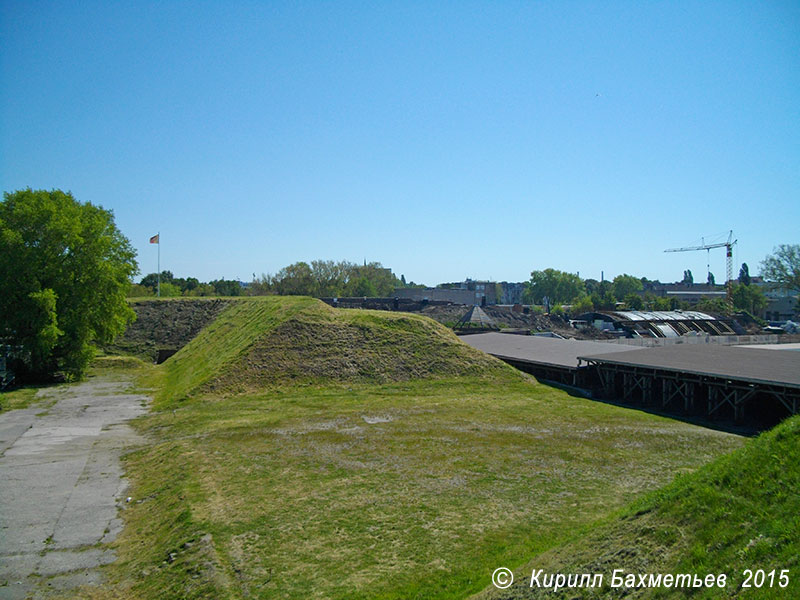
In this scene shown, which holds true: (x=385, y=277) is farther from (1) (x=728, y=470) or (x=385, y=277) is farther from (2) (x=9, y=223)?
(1) (x=728, y=470)

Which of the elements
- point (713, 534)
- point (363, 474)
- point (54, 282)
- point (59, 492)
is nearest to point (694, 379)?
point (363, 474)

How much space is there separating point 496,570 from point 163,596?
6.22 meters

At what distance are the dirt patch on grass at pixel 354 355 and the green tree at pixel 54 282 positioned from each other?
11469mm

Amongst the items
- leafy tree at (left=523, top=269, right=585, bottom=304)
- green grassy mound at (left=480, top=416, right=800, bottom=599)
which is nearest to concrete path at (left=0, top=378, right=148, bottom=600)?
green grassy mound at (left=480, top=416, right=800, bottom=599)

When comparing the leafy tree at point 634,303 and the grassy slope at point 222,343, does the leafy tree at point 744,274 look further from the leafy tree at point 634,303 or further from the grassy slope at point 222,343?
the grassy slope at point 222,343

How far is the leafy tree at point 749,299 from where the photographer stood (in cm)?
10506

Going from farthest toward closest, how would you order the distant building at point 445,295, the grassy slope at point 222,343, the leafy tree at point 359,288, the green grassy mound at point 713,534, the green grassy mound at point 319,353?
the distant building at point 445,295
the leafy tree at point 359,288
the green grassy mound at point 319,353
the grassy slope at point 222,343
the green grassy mound at point 713,534

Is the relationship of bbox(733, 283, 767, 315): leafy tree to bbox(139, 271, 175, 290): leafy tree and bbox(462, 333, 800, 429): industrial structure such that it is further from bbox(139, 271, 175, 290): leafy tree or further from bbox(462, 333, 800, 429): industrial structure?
bbox(139, 271, 175, 290): leafy tree

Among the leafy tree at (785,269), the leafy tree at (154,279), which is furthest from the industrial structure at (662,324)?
the leafy tree at (154,279)

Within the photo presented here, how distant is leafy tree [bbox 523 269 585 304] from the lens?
155 meters

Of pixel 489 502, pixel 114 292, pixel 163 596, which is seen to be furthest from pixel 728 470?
pixel 114 292

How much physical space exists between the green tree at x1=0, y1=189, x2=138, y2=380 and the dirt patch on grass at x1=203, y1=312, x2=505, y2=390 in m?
11.5

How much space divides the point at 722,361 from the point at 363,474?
2057 centimetres

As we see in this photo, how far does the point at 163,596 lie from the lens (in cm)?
1030
